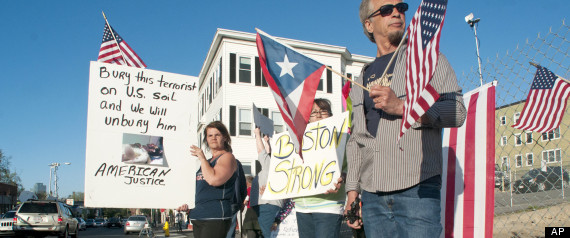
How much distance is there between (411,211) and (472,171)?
128 cm

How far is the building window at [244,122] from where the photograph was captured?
25078 millimetres

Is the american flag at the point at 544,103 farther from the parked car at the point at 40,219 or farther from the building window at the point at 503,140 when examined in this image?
the parked car at the point at 40,219

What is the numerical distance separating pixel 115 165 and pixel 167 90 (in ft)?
3.08

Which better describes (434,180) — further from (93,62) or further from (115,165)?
(93,62)

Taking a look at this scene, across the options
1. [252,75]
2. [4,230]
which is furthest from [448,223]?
[252,75]

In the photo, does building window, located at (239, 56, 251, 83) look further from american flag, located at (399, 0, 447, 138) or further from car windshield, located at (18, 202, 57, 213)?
american flag, located at (399, 0, 447, 138)

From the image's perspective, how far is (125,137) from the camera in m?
4.45

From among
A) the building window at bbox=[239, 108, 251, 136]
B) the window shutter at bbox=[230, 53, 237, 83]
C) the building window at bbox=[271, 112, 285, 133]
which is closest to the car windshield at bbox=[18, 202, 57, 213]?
the building window at bbox=[239, 108, 251, 136]

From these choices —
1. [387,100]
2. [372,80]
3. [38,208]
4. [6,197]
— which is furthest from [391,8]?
[6,197]

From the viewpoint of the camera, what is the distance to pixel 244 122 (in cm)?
2525

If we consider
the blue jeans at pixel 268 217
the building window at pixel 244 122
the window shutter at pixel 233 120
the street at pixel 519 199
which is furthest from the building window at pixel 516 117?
the building window at pixel 244 122

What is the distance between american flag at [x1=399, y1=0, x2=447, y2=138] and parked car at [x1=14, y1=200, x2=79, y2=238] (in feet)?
60.4

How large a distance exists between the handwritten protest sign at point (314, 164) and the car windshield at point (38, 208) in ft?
53.4

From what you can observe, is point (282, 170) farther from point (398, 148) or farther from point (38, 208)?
point (38, 208)
